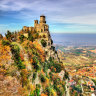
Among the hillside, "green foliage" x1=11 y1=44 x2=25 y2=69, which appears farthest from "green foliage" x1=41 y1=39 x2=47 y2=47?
"green foliage" x1=11 y1=44 x2=25 y2=69

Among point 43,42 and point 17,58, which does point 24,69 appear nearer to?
point 17,58

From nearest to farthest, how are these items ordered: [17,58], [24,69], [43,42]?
[24,69] → [17,58] → [43,42]

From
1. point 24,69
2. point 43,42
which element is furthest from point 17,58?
point 43,42

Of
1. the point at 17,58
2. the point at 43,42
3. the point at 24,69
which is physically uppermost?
the point at 43,42

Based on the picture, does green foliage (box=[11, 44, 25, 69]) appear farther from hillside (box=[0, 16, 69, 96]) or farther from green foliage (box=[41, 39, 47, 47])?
green foliage (box=[41, 39, 47, 47])

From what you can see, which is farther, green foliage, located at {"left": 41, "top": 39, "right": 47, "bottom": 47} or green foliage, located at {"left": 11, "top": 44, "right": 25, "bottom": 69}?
green foliage, located at {"left": 41, "top": 39, "right": 47, "bottom": 47}

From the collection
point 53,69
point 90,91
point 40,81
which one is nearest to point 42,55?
point 53,69

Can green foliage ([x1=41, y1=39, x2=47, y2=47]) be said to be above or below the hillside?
above

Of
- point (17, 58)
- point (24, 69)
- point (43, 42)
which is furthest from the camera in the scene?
point (43, 42)

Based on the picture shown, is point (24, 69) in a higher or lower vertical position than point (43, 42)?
lower

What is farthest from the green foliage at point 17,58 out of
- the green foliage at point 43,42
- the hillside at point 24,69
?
the green foliage at point 43,42

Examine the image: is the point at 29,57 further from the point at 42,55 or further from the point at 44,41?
the point at 44,41

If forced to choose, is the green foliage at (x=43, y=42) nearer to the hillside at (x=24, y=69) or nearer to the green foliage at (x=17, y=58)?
the hillside at (x=24, y=69)

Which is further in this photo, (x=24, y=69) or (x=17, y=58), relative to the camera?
(x=17, y=58)
